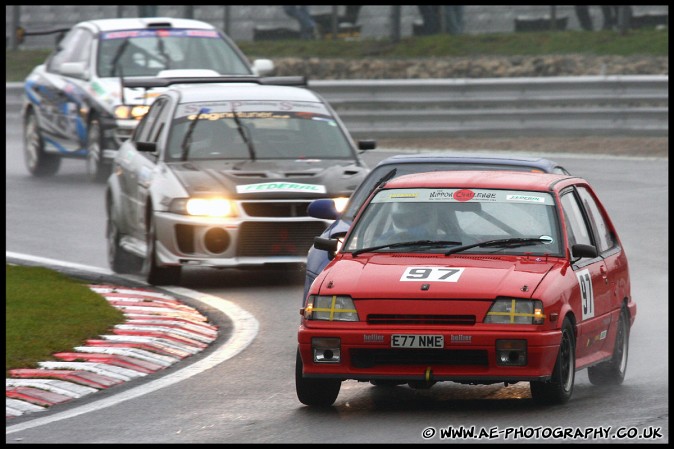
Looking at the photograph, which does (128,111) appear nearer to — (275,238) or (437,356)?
(275,238)

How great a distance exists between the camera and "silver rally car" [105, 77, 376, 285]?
14.1m

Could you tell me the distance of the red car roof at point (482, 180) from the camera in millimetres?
9844

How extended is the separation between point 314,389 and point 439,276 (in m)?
0.89

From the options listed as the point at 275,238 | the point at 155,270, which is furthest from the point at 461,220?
the point at 155,270

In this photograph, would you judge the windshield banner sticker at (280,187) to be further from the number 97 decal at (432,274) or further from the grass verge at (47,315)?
the number 97 decal at (432,274)

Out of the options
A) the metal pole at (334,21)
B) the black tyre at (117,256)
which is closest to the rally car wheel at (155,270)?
the black tyre at (117,256)

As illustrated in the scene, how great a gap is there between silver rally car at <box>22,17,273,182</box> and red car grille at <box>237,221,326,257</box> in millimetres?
6902

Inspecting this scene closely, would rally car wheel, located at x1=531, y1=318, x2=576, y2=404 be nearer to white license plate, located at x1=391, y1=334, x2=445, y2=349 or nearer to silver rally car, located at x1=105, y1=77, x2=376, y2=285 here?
white license plate, located at x1=391, y1=334, x2=445, y2=349

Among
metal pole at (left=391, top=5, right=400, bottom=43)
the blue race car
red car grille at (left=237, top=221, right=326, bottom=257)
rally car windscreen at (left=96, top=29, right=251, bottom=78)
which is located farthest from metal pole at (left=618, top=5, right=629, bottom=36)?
the blue race car

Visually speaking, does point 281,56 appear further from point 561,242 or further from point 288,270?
point 561,242

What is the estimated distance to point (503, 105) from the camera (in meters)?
25.5

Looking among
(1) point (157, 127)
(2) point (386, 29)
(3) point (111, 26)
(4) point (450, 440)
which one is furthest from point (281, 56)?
(4) point (450, 440)

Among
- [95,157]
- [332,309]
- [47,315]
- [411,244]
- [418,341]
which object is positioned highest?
[411,244]

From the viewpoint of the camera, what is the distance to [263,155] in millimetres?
15102
